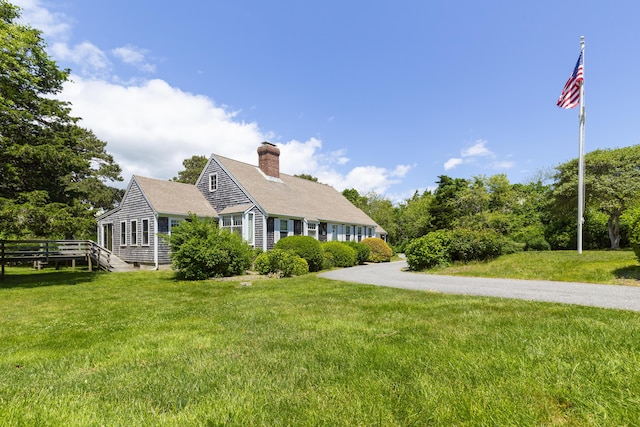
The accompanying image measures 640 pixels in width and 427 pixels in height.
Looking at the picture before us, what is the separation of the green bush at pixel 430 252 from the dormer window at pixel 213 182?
1541cm

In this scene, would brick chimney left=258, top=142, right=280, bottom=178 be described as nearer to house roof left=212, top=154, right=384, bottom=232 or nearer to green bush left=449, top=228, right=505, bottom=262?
house roof left=212, top=154, right=384, bottom=232

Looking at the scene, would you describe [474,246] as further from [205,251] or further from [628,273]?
[205,251]

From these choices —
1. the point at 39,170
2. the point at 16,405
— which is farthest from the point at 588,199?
the point at 39,170

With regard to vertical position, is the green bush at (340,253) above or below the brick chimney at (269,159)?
below

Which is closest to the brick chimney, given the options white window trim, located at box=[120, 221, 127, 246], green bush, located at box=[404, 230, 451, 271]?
white window trim, located at box=[120, 221, 127, 246]

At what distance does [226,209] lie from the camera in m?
22.8

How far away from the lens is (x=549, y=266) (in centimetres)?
1339

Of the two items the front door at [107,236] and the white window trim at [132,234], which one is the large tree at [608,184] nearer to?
the white window trim at [132,234]

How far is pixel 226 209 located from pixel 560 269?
19.5m

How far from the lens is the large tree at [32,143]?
13039 millimetres

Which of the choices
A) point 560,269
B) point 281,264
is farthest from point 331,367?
point 560,269

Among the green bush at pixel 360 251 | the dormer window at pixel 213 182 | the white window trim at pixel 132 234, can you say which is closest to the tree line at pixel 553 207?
the green bush at pixel 360 251

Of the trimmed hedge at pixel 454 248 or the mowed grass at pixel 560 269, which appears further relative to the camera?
the trimmed hedge at pixel 454 248

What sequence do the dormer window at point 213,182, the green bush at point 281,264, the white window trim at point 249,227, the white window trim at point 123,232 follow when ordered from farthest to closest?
the dormer window at point 213,182
the white window trim at point 123,232
the white window trim at point 249,227
the green bush at point 281,264
